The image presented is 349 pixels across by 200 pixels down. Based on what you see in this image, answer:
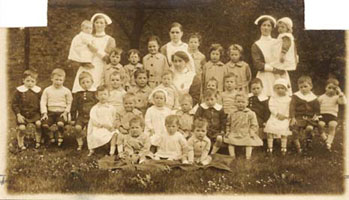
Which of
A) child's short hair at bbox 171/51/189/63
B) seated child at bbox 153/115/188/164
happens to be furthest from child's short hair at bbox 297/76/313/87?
seated child at bbox 153/115/188/164

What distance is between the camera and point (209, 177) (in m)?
3.31

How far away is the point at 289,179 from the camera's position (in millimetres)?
3299

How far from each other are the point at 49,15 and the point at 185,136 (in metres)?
1.38

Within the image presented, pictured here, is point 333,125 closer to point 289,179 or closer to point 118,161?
point 289,179

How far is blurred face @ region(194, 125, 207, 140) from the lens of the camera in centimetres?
334

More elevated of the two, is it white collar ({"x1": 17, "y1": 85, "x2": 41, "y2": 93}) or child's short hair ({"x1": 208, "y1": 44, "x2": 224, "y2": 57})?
child's short hair ({"x1": 208, "y1": 44, "x2": 224, "y2": 57})

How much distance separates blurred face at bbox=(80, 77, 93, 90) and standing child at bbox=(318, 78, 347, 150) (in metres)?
1.74

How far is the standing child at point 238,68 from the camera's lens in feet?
11.0

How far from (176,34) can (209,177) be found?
110 cm

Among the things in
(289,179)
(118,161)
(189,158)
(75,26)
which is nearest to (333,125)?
(289,179)

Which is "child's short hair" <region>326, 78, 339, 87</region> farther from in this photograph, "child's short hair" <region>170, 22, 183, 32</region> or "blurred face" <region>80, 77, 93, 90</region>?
"blurred face" <region>80, 77, 93, 90</region>

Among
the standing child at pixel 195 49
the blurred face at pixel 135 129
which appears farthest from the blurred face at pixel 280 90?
the blurred face at pixel 135 129

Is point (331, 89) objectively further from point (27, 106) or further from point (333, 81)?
point (27, 106)

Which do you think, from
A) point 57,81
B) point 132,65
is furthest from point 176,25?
point 57,81
